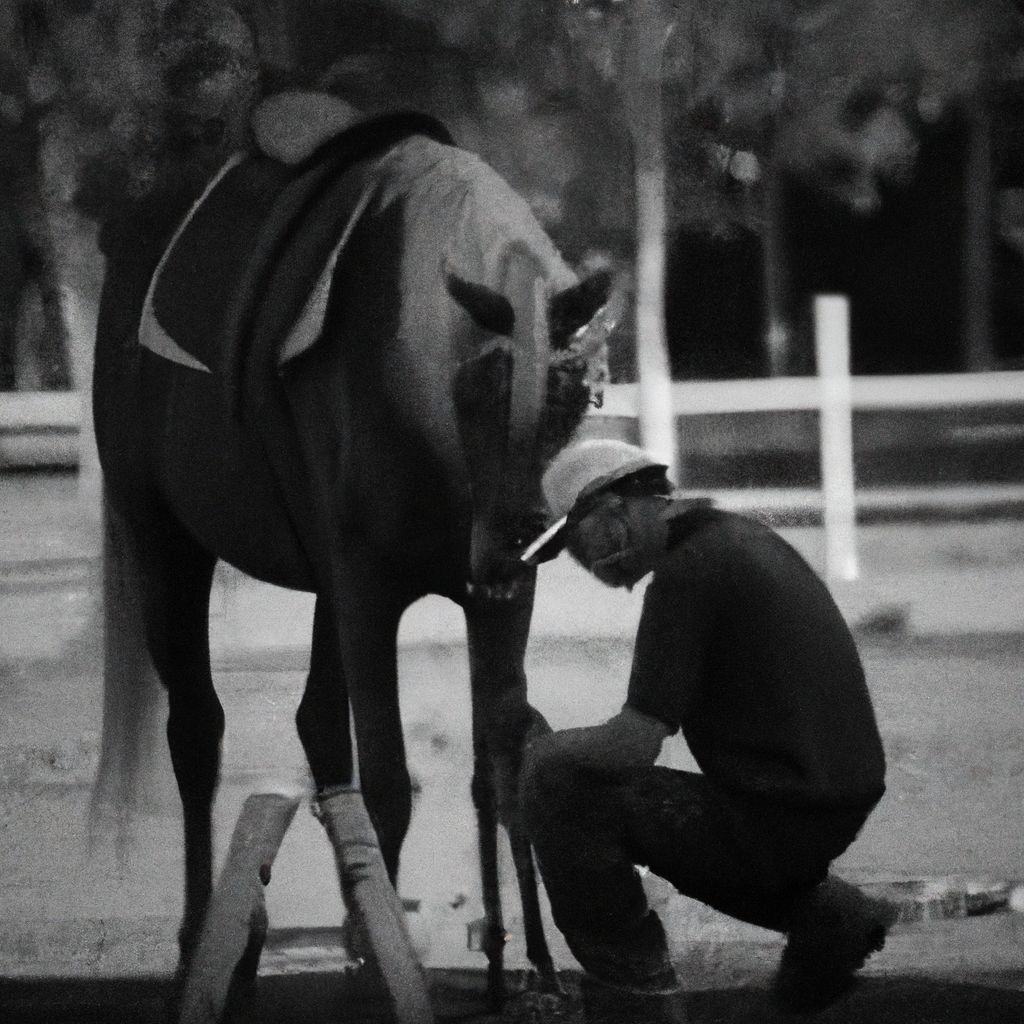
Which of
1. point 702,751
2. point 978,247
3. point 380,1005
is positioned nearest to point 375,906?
point 380,1005

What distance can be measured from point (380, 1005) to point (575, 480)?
52.8 inches

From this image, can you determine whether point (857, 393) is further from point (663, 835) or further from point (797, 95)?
point (663, 835)

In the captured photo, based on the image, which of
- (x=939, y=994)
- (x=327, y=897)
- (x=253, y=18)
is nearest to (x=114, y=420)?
(x=253, y=18)

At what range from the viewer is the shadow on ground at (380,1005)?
380 cm

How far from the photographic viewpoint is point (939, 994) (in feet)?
12.6

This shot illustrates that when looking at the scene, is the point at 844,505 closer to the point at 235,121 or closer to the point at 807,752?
the point at 807,752

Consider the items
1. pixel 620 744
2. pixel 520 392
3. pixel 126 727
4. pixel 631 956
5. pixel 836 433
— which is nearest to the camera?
pixel 520 392

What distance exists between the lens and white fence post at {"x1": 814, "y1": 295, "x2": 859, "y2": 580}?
Result: 3.92 m

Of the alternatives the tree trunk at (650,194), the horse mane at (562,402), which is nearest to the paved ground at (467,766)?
the horse mane at (562,402)

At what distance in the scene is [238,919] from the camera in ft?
12.9

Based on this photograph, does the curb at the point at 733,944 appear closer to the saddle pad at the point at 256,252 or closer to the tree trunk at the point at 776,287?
the tree trunk at the point at 776,287

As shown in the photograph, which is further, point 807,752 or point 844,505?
point 844,505

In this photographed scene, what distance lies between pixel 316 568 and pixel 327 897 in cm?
79

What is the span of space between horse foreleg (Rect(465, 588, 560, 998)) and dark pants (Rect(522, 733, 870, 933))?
0.20 m
